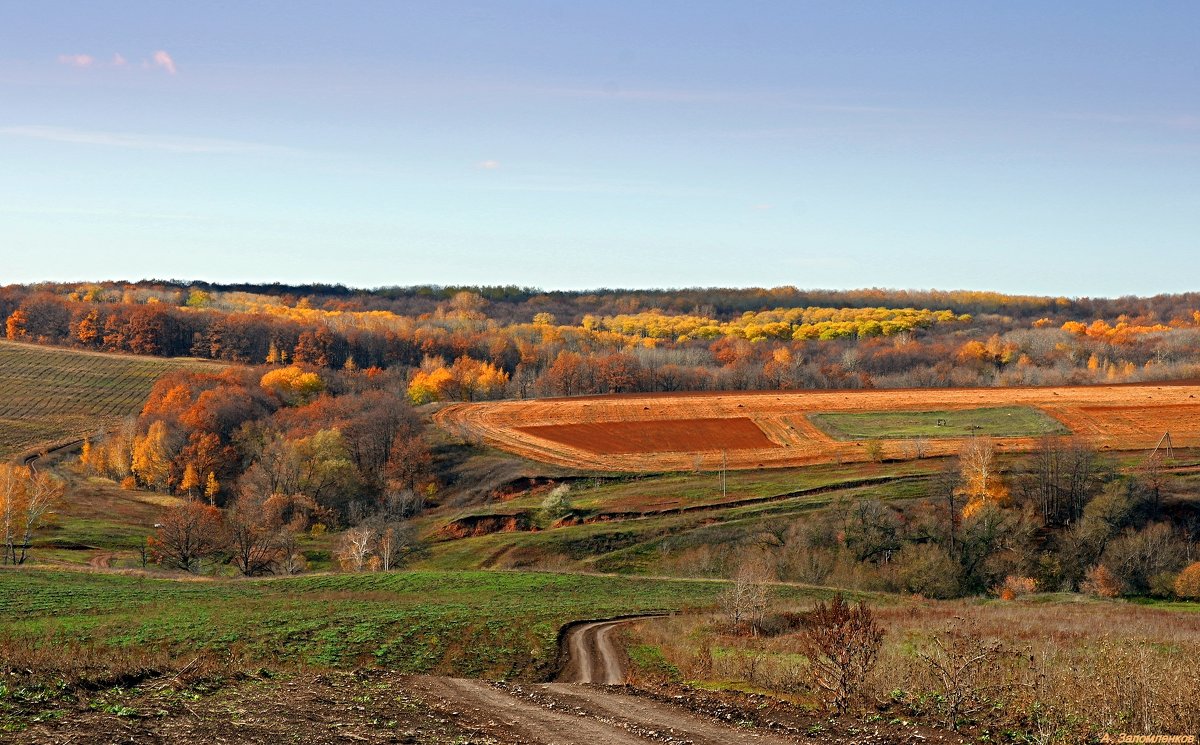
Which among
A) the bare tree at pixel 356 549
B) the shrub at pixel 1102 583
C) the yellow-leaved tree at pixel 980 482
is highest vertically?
the yellow-leaved tree at pixel 980 482

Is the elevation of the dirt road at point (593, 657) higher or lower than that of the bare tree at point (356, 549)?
higher

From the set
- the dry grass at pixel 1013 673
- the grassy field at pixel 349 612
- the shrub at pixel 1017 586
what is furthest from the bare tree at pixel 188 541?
the shrub at pixel 1017 586

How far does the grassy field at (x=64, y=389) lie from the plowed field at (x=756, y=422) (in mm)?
47043

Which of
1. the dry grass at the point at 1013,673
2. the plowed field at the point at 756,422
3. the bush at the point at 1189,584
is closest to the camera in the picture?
the dry grass at the point at 1013,673

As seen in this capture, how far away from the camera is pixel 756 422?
304 feet

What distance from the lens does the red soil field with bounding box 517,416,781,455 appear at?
86.4 metres

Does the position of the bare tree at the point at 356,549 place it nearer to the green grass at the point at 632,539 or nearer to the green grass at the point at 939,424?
the green grass at the point at 632,539

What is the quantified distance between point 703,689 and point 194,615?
60.3ft

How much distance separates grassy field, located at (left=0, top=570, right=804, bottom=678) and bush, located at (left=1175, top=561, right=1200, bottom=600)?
82.1 ft

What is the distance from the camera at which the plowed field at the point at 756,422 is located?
81625 millimetres

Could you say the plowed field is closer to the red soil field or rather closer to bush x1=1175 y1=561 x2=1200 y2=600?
the red soil field

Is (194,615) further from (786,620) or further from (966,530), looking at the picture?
(966,530)

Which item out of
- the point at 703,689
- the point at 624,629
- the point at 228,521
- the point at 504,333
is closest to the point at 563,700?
the point at 703,689

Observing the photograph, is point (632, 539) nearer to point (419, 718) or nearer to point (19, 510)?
point (19, 510)
